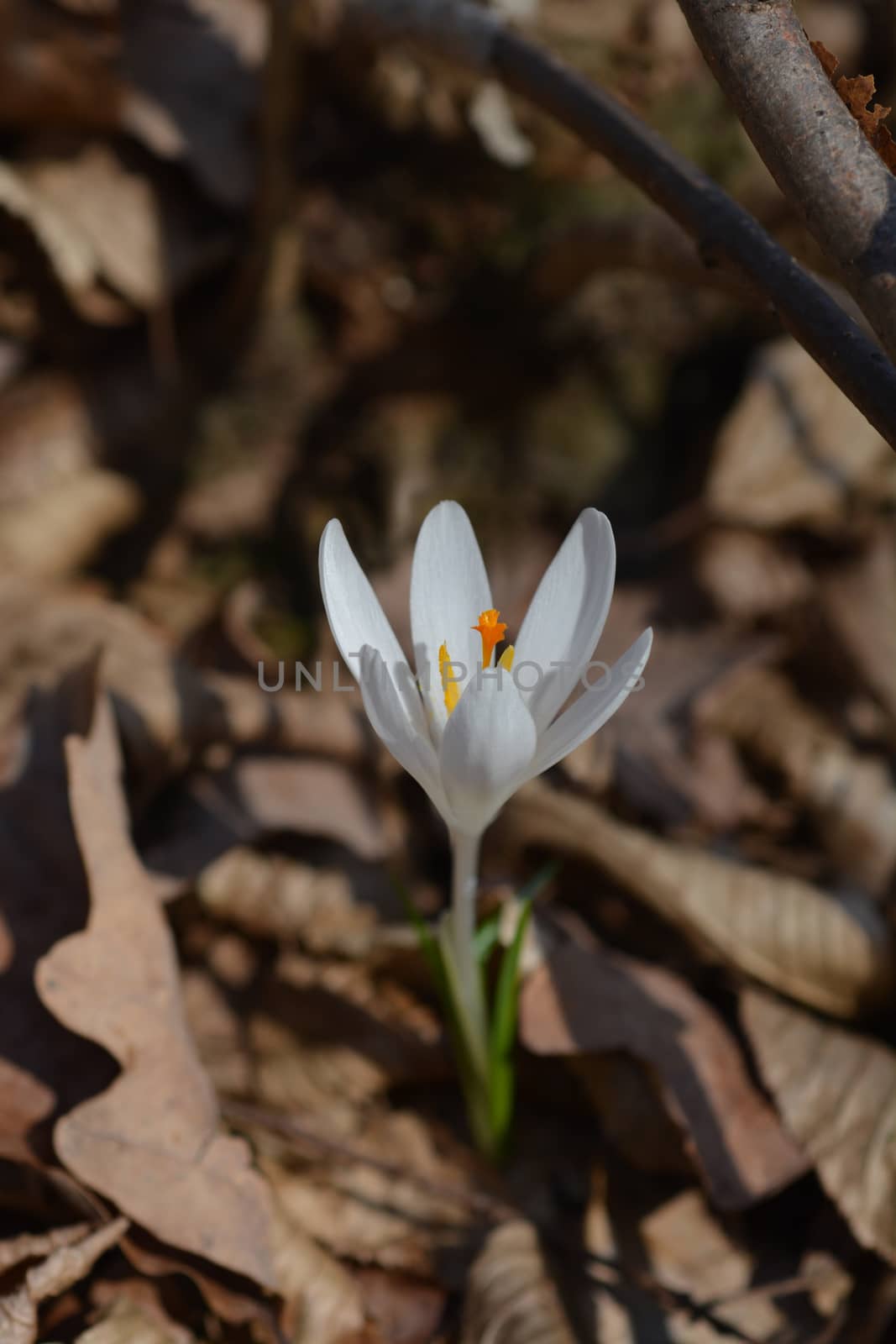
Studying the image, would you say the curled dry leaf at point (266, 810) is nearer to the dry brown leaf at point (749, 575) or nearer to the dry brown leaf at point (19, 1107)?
the dry brown leaf at point (19, 1107)

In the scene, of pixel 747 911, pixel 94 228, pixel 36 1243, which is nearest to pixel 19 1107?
pixel 36 1243

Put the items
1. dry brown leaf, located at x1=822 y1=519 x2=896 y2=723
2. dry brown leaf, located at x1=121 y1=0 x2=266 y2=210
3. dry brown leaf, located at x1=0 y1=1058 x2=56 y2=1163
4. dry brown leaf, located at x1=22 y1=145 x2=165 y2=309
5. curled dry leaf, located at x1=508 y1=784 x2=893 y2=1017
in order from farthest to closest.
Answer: dry brown leaf, located at x1=121 y1=0 x2=266 y2=210, dry brown leaf, located at x1=22 y1=145 x2=165 y2=309, dry brown leaf, located at x1=822 y1=519 x2=896 y2=723, curled dry leaf, located at x1=508 y1=784 x2=893 y2=1017, dry brown leaf, located at x1=0 y1=1058 x2=56 y2=1163

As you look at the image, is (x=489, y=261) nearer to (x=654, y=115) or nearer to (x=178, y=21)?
(x=654, y=115)

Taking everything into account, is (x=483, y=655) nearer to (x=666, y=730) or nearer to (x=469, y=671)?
(x=469, y=671)

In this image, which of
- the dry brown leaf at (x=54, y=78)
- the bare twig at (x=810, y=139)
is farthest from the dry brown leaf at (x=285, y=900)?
the dry brown leaf at (x=54, y=78)

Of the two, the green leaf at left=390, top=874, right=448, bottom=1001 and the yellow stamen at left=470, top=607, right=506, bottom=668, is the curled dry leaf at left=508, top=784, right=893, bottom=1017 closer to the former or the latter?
the green leaf at left=390, top=874, right=448, bottom=1001

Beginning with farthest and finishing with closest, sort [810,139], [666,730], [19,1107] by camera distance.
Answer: [666,730], [19,1107], [810,139]

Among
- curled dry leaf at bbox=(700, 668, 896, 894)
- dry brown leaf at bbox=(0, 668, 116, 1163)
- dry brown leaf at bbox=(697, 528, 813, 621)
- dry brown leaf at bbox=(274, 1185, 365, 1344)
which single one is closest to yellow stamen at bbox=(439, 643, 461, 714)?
dry brown leaf at bbox=(0, 668, 116, 1163)
